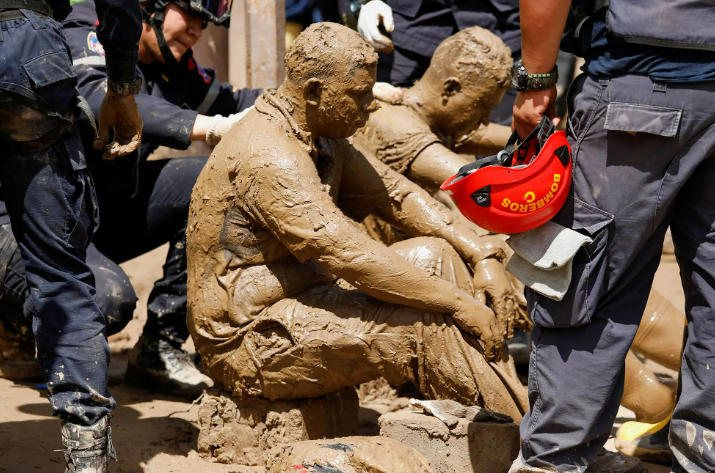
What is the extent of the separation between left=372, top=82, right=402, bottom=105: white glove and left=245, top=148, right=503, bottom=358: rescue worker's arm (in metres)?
1.38

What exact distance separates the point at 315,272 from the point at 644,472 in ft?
4.29

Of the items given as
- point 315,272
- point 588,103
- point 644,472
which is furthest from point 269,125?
point 644,472

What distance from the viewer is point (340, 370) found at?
2.84 m

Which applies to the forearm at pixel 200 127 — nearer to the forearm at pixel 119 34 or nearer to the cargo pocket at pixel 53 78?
the forearm at pixel 119 34

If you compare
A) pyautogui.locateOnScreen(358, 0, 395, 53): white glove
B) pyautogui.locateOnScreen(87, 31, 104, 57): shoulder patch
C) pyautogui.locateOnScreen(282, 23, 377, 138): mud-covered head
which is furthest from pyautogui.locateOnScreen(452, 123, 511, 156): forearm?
pyautogui.locateOnScreen(87, 31, 104, 57): shoulder patch

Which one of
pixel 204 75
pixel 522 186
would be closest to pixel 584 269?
pixel 522 186

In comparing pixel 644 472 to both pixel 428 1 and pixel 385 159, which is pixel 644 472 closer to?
pixel 385 159

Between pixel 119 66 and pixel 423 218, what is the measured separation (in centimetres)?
135

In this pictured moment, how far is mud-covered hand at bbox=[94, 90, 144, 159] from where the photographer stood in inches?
106

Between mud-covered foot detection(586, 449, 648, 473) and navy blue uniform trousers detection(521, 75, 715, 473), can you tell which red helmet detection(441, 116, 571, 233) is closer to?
navy blue uniform trousers detection(521, 75, 715, 473)

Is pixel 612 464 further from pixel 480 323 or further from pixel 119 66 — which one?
pixel 119 66

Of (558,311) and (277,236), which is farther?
(277,236)

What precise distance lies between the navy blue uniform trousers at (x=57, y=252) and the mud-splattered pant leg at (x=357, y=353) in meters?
0.54

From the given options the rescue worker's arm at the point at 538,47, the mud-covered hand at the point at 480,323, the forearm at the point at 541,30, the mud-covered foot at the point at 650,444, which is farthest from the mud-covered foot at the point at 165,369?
the forearm at the point at 541,30
